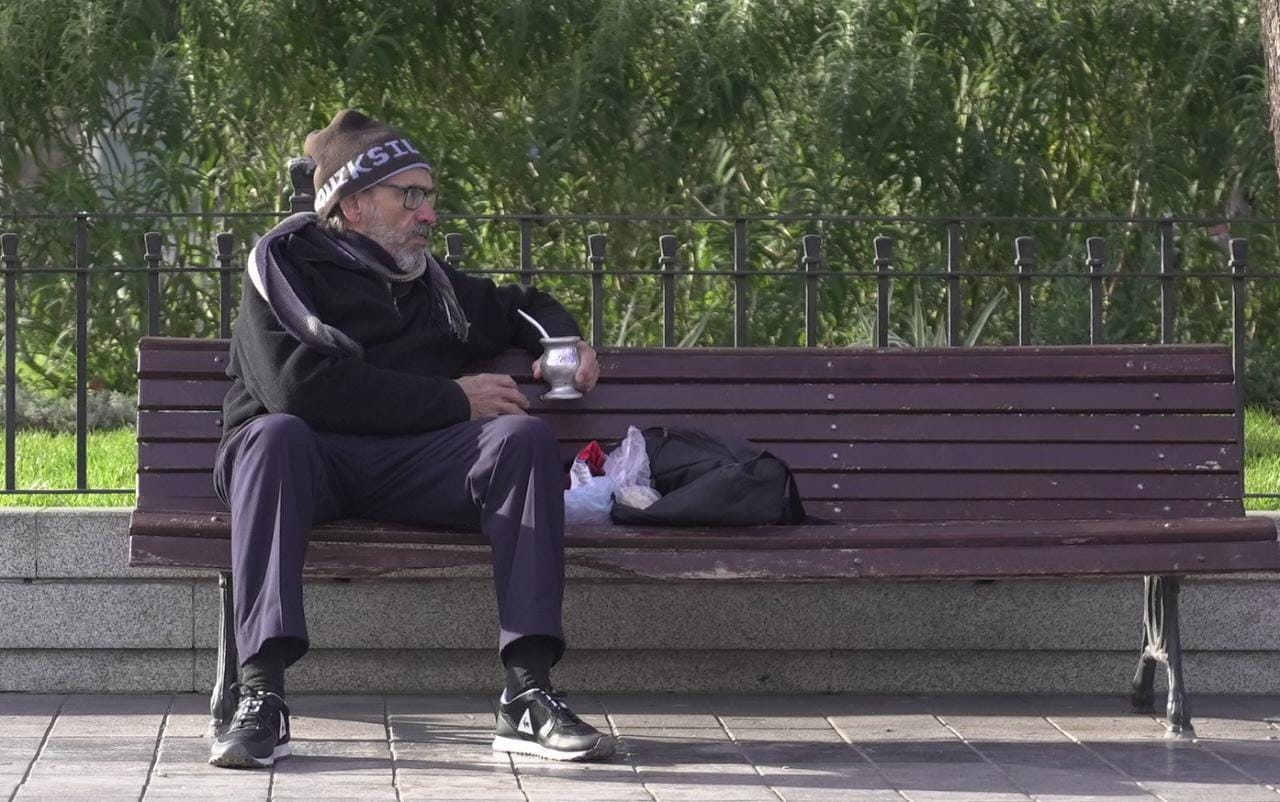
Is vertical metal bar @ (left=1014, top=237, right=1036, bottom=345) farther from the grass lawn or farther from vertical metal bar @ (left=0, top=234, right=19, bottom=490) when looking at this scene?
vertical metal bar @ (left=0, top=234, right=19, bottom=490)

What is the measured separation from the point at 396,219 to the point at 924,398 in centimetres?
146

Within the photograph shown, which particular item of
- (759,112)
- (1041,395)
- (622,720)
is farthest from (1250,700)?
(759,112)

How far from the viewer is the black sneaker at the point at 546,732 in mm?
4613

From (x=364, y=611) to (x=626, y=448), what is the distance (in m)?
0.91

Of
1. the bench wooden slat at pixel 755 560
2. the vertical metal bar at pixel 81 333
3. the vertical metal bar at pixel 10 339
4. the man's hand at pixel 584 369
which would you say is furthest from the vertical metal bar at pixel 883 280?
the vertical metal bar at pixel 10 339

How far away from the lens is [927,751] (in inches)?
192

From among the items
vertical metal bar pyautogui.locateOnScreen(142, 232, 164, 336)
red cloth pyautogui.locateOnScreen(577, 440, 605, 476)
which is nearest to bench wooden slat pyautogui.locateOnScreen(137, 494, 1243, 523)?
red cloth pyautogui.locateOnScreen(577, 440, 605, 476)

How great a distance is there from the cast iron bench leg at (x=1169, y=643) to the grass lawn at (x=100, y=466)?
96 centimetres

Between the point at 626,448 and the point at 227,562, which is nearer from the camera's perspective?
the point at 227,562

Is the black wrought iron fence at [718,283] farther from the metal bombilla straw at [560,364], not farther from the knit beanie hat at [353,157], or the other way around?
the knit beanie hat at [353,157]

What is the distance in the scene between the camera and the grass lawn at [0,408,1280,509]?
19.2 feet

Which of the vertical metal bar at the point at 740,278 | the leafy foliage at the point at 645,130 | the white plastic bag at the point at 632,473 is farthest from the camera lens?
the leafy foliage at the point at 645,130

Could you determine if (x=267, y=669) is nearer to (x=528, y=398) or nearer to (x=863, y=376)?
(x=528, y=398)

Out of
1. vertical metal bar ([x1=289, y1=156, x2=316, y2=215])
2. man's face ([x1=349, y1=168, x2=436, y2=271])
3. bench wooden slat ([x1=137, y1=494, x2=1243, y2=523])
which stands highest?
vertical metal bar ([x1=289, y1=156, x2=316, y2=215])
